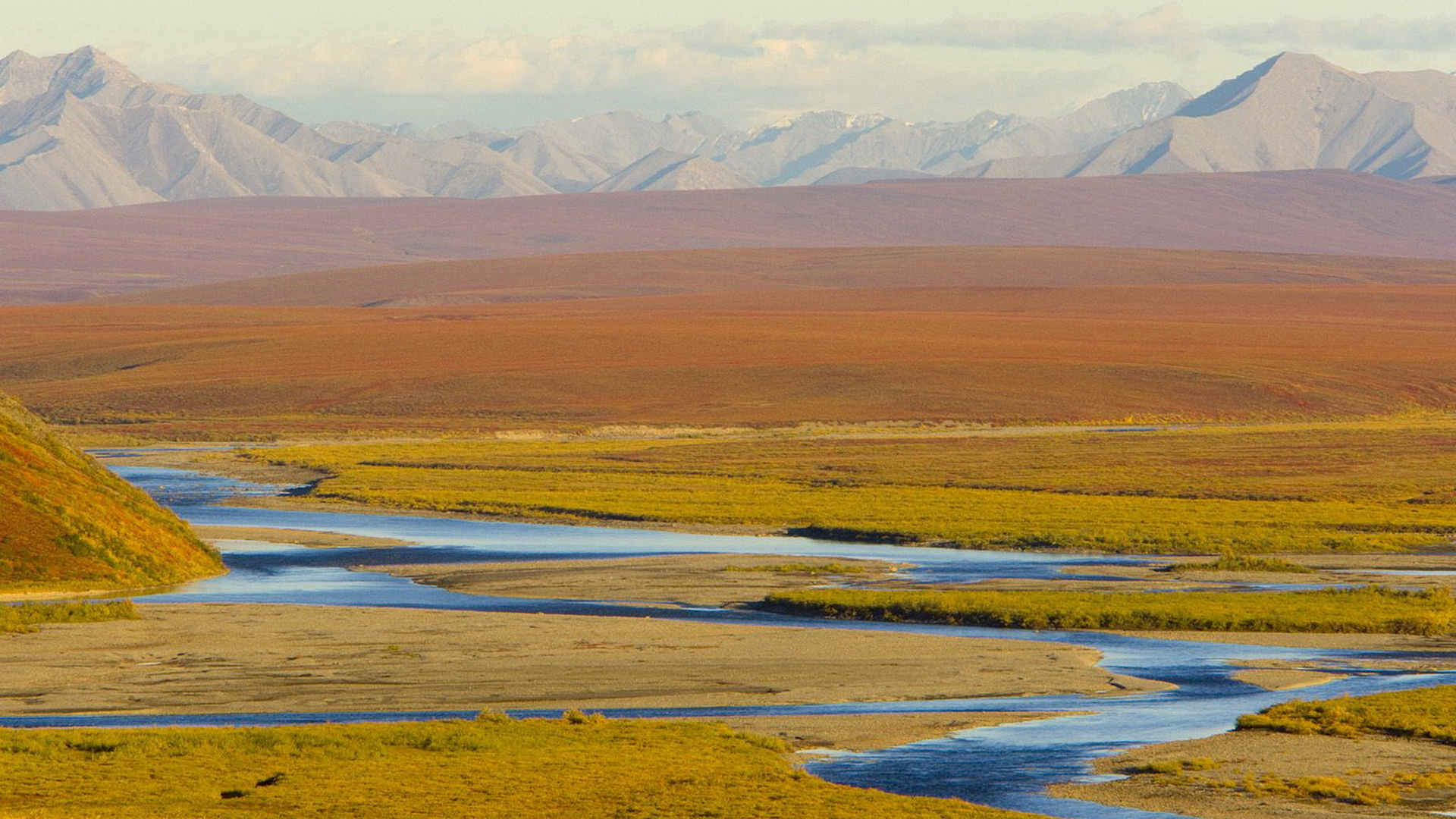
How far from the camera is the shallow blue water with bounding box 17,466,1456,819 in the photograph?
97.0 ft

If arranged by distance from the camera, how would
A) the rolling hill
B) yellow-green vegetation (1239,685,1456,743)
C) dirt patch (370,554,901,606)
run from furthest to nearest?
the rolling hill → dirt patch (370,554,901,606) → yellow-green vegetation (1239,685,1456,743)

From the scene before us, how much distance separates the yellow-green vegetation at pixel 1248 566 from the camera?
5591 centimetres

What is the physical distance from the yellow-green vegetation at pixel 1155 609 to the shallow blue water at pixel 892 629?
1.05 m

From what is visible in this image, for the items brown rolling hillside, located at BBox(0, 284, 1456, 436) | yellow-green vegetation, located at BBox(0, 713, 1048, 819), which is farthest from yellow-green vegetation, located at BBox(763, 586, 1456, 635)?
brown rolling hillside, located at BBox(0, 284, 1456, 436)

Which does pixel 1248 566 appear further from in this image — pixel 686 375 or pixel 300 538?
pixel 686 375

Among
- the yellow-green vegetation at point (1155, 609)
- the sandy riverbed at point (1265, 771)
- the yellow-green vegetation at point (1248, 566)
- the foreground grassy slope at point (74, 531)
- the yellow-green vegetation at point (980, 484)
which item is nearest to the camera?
the sandy riverbed at point (1265, 771)

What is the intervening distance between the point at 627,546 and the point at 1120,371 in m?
99.5

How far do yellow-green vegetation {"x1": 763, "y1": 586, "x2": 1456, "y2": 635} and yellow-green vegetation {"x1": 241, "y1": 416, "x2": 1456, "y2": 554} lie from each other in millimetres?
13962

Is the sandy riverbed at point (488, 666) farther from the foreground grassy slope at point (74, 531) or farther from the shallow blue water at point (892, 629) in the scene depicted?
the foreground grassy slope at point (74, 531)

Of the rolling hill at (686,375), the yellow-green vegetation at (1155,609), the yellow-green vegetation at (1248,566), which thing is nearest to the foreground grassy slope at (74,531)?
the yellow-green vegetation at (1155,609)

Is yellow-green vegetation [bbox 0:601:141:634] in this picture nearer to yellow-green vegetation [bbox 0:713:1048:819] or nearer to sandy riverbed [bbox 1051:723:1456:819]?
yellow-green vegetation [bbox 0:713:1048:819]

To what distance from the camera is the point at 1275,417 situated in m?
143

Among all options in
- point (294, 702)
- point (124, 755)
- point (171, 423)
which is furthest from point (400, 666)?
point (171, 423)

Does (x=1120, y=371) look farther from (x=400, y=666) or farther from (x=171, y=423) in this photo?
(x=400, y=666)
